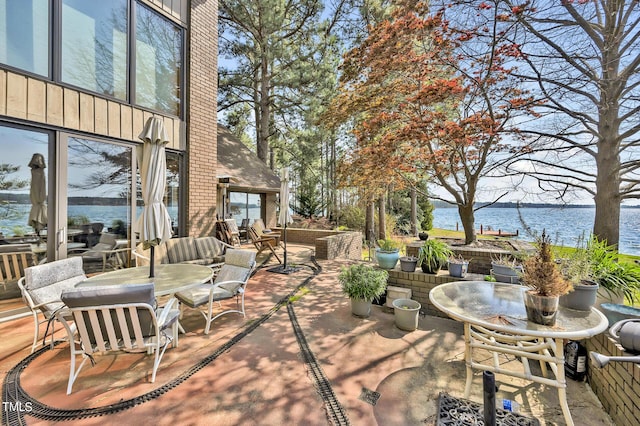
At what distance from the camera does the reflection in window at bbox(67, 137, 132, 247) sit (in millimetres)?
4637

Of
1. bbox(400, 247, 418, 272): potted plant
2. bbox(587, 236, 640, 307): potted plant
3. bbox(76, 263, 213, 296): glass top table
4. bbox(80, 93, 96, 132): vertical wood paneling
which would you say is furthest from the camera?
bbox(80, 93, 96, 132): vertical wood paneling

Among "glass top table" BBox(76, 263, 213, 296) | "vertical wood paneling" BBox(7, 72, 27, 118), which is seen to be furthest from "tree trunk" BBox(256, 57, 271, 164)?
"glass top table" BBox(76, 263, 213, 296)

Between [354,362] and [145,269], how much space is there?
3205 millimetres

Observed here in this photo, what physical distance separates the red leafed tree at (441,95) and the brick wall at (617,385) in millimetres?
4291

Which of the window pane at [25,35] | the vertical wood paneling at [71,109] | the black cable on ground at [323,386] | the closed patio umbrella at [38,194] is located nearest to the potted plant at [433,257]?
the black cable on ground at [323,386]

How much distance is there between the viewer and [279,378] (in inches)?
105

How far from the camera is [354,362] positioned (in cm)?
296

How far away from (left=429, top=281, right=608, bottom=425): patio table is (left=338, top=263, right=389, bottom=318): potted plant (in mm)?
1283

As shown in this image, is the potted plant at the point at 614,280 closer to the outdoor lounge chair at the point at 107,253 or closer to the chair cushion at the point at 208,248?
the chair cushion at the point at 208,248

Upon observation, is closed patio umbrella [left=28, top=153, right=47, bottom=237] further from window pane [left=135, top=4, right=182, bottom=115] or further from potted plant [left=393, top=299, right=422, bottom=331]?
potted plant [left=393, top=299, right=422, bottom=331]

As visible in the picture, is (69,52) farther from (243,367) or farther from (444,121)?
(444,121)

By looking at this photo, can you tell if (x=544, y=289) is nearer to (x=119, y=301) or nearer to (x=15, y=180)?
(x=119, y=301)

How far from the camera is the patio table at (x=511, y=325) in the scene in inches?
79.6

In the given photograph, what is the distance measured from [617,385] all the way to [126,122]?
25.3 ft
